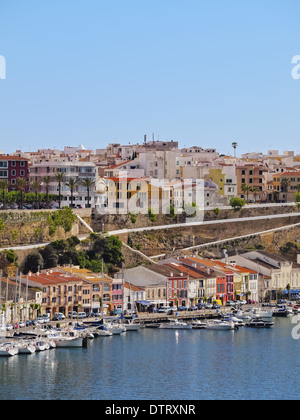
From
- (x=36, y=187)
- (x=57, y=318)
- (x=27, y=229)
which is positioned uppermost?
(x=36, y=187)

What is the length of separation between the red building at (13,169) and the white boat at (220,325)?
24053 millimetres

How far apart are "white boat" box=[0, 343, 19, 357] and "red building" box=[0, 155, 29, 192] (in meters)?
32.5

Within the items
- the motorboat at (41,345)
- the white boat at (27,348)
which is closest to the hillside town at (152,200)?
the motorboat at (41,345)

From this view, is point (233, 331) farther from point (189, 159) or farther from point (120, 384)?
point (189, 159)

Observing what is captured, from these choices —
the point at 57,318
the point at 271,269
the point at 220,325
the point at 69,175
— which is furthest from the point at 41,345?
the point at 69,175

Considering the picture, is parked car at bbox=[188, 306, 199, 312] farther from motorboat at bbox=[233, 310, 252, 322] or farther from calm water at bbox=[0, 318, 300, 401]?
calm water at bbox=[0, 318, 300, 401]

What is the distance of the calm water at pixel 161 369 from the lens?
4744 cm

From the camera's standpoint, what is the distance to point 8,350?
54.0 m

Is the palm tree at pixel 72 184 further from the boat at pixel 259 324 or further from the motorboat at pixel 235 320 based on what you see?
the boat at pixel 259 324

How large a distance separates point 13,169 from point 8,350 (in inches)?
1341

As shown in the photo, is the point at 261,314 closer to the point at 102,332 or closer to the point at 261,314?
the point at 261,314

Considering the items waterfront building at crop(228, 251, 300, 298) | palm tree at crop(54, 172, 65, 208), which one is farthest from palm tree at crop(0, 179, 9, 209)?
waterfront building at crop(228, 251, 300, 298)

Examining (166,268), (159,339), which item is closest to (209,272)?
(166,268)
